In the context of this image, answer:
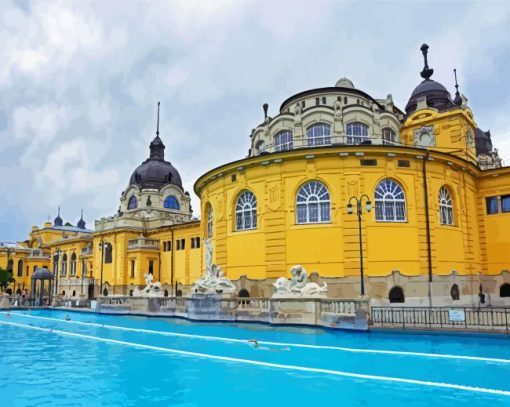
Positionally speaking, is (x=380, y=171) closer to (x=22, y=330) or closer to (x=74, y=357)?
(x=74, y=357)

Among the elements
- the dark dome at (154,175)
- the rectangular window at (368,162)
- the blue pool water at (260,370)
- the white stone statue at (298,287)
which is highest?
the dark dome at (154,175)

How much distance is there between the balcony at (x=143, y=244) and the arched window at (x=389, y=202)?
29.7 m

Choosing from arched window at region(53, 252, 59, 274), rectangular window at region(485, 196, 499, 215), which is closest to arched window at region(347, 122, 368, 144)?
rectangular window at region(485, 196, 499, 215)

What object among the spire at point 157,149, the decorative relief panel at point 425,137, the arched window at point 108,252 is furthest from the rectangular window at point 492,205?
the spire at point 157,149

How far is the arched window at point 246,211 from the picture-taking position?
28.5 metres

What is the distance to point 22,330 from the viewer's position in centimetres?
2316

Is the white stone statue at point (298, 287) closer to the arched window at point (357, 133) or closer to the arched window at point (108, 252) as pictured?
the arched window at point (357, 133)

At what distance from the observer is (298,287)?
21047mm

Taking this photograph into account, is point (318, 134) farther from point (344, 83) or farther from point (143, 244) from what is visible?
point (143, 244)

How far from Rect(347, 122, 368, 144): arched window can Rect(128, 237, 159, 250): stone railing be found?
88.5 feet

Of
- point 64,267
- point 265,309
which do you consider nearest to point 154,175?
point 64,267

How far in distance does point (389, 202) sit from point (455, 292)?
6602 millimetres

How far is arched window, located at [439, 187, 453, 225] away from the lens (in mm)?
27600

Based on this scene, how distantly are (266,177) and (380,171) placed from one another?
6.78 metres
